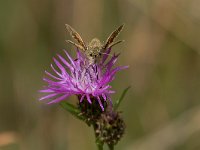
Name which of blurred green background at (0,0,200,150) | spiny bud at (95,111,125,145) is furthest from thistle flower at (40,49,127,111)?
blurred green background at (0,0,200,150)

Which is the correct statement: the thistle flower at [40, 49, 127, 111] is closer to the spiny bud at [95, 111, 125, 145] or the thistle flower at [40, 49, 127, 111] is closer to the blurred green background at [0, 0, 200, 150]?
the spiny bud at [95, 111, 125, 145]

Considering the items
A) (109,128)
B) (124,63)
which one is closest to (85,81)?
(109,128)

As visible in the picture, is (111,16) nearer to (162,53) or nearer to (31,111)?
(162,53)

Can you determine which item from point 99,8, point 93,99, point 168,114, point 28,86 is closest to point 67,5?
point 99,8

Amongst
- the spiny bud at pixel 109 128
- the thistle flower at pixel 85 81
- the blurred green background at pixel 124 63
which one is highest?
the blurred green background at pixel 124 63

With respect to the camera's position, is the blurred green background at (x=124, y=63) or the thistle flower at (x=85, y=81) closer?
the thistle flower at (x=85, y=81)

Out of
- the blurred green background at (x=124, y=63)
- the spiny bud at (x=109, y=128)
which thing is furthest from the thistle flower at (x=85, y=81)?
the blurred green background at (x=124, y=63)

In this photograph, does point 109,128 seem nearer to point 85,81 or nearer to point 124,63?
point 85,81

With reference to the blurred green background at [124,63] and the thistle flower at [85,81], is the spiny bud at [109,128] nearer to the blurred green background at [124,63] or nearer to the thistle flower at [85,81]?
the thistle flower at [85,81]
